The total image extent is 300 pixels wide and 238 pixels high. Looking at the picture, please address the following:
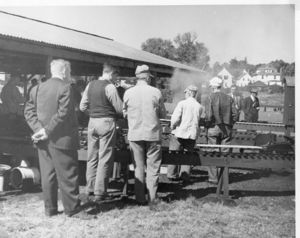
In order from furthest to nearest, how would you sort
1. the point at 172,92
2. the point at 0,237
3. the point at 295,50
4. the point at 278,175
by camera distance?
1. the point at 172,92
2. the point at 278,175
3. the point at 295,50
4. the point at 0,237

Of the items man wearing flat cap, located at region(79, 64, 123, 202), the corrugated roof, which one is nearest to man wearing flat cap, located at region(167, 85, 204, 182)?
man wearing flat cap, located at region(79, 64, 123, 202)

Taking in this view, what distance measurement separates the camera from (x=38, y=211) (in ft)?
13.5

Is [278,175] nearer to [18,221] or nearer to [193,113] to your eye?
[193,113]

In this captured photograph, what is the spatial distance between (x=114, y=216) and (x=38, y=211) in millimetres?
863

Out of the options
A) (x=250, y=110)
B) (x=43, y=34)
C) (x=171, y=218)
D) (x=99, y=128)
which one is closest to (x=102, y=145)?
(x=99, y=128)

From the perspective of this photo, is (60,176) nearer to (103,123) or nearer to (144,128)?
(103,123)

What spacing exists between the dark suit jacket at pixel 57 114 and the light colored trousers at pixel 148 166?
830 millimetres

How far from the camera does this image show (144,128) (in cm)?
438

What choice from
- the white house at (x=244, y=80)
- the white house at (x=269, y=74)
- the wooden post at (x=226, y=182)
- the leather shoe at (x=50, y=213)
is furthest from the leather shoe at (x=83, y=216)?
the white house at (x=244, y=80)

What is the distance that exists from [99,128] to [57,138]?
2.28ft

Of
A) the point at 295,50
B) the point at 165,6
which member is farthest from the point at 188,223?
the point at 165,6

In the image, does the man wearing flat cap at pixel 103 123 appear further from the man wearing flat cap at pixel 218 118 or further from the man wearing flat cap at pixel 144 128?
the man wearing flat cap at pixel 218 118

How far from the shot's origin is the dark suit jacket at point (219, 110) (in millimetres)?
5956

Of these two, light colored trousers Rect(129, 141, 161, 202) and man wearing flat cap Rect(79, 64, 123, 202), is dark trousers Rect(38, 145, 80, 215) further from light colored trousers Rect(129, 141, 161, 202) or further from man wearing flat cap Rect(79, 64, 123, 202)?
light colored trousers Rect(129, 141, 161, 202)
